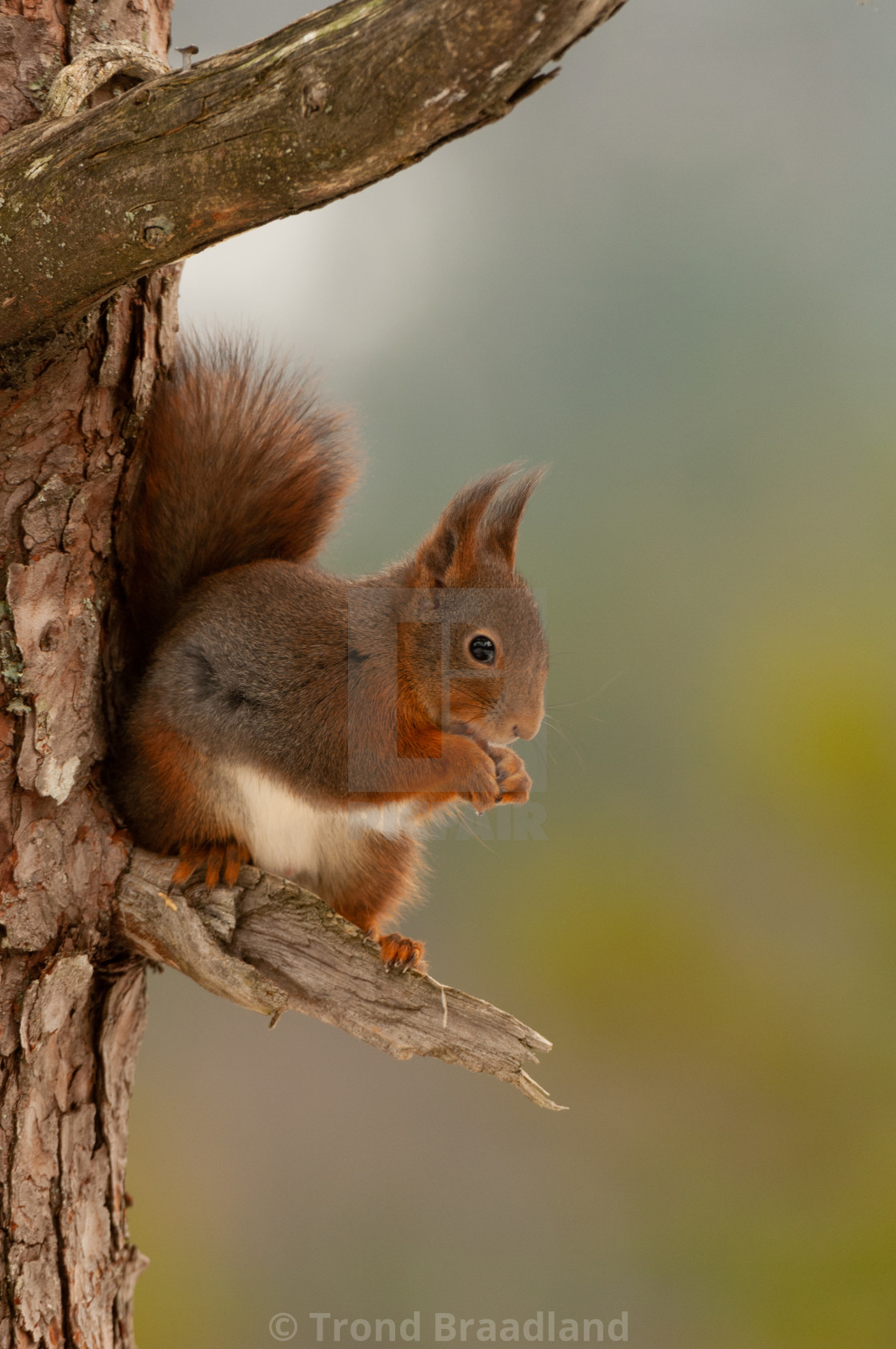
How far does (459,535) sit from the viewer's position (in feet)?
3.98

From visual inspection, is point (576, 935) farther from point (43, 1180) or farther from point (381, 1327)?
point (43, 1180)

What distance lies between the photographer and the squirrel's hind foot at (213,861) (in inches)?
44.5

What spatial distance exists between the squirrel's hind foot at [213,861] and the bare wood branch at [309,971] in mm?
12

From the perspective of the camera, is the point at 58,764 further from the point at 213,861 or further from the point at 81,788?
the point at 213,861

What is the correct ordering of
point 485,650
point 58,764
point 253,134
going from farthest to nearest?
point 485,650 → point 58,764 → point 253,134

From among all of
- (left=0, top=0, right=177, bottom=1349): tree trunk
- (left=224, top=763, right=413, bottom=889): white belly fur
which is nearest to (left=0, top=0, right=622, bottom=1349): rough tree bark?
(left=0, top=0, right=177, bottom=1349): tree trunk

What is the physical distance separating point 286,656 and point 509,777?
0.30 meters

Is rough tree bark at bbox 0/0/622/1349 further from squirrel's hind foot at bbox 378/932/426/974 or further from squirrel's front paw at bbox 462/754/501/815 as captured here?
squirrel's front paw at bbox 462/754/501/815

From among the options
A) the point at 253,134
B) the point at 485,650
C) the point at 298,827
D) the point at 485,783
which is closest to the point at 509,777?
the point at 485,783

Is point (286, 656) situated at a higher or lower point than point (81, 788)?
higher

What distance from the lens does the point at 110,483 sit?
111 cm

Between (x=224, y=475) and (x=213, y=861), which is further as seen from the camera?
(x=224, y=475)

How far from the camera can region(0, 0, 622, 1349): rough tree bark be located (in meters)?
0.87

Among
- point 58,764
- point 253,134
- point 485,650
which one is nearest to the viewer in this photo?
point 253,134
